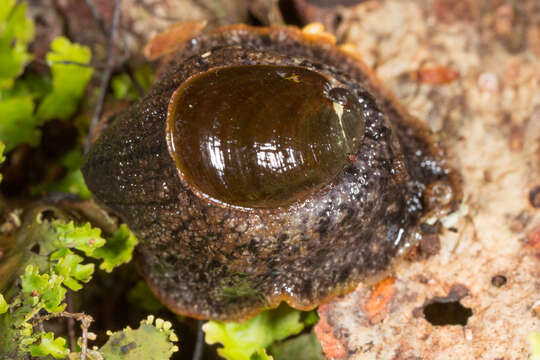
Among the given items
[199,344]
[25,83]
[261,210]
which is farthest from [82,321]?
[25,83]

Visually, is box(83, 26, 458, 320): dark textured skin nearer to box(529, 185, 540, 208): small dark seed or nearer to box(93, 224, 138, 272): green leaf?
box(93, 224, 138, 272): green leaf

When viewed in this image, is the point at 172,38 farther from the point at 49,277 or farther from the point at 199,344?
the point at 199,344

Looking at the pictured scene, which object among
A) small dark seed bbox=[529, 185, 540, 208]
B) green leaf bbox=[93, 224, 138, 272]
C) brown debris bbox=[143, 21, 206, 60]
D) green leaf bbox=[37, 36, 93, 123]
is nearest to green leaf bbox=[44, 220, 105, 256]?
green leaf bbox=[93, 224, 138, 272]

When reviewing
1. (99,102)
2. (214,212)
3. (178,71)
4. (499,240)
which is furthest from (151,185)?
(499,240)

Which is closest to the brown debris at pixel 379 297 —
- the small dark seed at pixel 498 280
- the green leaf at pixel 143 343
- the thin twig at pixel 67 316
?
the small dark seed at pixel 498 280

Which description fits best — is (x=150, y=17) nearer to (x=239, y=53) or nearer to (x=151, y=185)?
(x=239, y=53)

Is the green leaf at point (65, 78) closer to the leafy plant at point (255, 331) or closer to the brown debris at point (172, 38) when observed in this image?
the brown debris at point (172, 38)

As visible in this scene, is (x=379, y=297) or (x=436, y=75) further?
(x=436, y=75)
